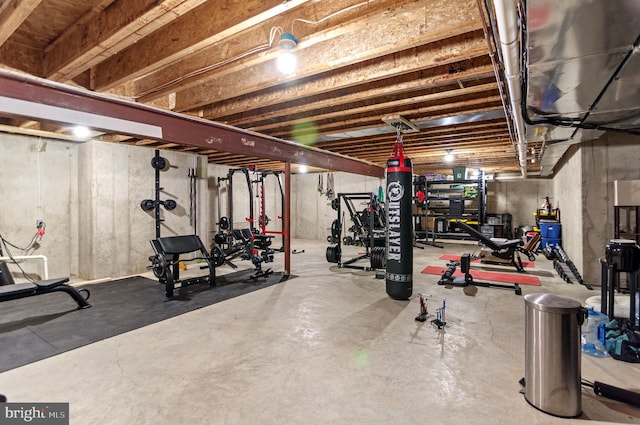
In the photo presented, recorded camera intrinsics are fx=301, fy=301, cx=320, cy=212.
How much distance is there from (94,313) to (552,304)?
488cm

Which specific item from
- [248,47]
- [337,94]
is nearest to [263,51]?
[248,47]

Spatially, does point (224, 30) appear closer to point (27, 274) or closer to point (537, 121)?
point (537, 121)

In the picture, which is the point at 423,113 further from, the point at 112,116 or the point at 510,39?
the point at 112,116

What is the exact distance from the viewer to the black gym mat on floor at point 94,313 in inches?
117

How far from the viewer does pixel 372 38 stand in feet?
8.29

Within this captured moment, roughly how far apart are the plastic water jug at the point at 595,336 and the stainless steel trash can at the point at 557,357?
112 centimetres

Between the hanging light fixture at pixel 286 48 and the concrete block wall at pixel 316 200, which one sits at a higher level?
the hanging light fixture at pixel 286 48

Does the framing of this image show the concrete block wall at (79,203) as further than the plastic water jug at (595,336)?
Yes

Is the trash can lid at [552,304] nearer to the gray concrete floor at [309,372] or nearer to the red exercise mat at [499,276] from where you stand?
the gray concrete floor at [309,372]

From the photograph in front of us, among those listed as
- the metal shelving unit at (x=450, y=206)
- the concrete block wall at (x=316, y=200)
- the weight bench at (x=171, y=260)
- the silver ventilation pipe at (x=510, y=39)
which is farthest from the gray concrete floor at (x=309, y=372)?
the concrete block wall at (x=316, y=200)

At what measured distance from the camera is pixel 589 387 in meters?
2.23

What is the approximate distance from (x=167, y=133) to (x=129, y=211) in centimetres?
364

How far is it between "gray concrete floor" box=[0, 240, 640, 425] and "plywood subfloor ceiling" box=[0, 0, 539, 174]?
253 centimetres

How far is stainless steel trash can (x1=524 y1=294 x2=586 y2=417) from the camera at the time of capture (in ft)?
6.28
